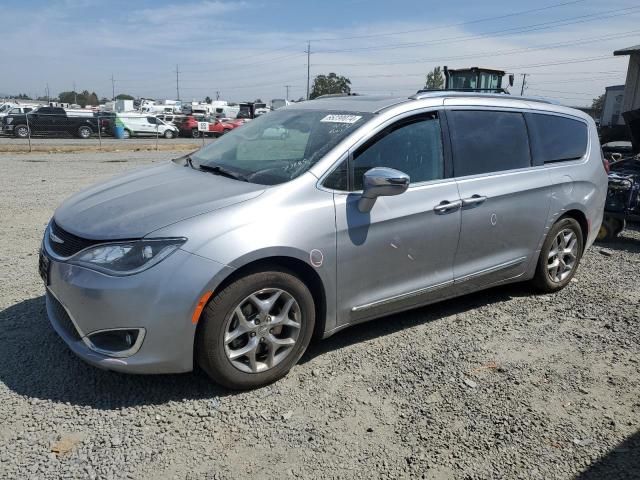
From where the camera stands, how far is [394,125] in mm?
3732

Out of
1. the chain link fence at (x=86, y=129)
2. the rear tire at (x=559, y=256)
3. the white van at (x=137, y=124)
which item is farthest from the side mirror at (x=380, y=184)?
the white van at (x=137, y=124)

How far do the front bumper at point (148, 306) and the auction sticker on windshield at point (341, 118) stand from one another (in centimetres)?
147

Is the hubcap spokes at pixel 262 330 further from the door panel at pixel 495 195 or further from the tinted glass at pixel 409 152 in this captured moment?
the door panel at pixel 495 195

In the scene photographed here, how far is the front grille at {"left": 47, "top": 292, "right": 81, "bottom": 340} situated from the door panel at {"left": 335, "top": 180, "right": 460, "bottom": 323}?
1.57 metres

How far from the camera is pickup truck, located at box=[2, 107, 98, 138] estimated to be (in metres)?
28.6

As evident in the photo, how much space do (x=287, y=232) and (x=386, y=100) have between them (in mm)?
1473

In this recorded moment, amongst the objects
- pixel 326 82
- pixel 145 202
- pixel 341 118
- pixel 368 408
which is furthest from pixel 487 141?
pixel 326 82

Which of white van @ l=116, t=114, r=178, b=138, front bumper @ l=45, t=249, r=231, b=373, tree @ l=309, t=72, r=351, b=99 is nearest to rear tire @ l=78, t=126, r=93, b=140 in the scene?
white van @ l=116, t=114, r=178, b=138

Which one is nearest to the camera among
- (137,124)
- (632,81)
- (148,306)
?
(148,306)

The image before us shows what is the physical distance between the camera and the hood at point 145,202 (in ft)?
9.87

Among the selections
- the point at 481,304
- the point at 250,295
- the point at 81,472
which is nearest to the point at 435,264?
the point at 481,304

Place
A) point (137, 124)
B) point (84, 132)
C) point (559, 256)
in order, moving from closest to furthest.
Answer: point (559, 256), point (84, 132), point (137, 124)

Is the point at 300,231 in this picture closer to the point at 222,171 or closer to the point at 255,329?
the point at 255,329

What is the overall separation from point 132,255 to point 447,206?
2162 mm
